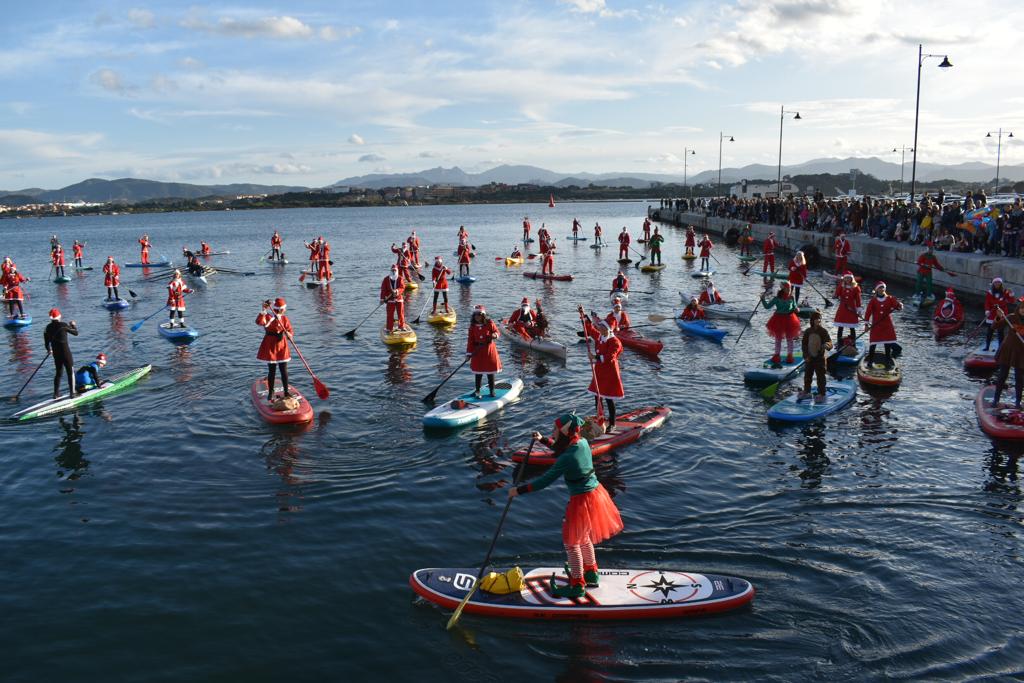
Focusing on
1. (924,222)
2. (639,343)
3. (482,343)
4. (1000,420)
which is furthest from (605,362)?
(924,222)

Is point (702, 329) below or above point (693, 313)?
below

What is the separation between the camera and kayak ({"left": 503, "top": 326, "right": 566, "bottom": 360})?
2273 cm

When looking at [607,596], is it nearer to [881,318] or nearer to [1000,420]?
[1000,420]

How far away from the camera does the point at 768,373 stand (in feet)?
62.2

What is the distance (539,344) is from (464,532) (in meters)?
12.6

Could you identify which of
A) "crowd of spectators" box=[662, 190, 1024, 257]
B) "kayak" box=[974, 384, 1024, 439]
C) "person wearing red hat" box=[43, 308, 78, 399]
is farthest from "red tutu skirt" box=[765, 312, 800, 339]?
"crowd of spectators" box=[662, 190, 1024, 257]

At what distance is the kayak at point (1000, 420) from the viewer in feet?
47.5

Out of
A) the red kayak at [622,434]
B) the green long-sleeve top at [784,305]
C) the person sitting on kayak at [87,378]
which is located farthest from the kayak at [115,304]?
the green long-sleeve top at [784,305]

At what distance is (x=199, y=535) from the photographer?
11422 mm

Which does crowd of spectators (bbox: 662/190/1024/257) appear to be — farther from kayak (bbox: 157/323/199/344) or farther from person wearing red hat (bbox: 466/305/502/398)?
kayak (bbox: 157/323/199/344)

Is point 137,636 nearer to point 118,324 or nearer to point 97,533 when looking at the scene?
point 97,533

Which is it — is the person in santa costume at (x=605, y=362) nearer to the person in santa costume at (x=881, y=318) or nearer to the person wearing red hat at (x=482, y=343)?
the person wearing red hat at (x=482, y=343)

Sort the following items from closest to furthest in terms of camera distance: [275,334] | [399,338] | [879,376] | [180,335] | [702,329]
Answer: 1. [275,334]
2. [879,376]
3. [399,338]
4. [702,329]
5. [180,335]

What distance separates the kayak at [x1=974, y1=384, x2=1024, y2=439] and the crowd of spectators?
19211mm
